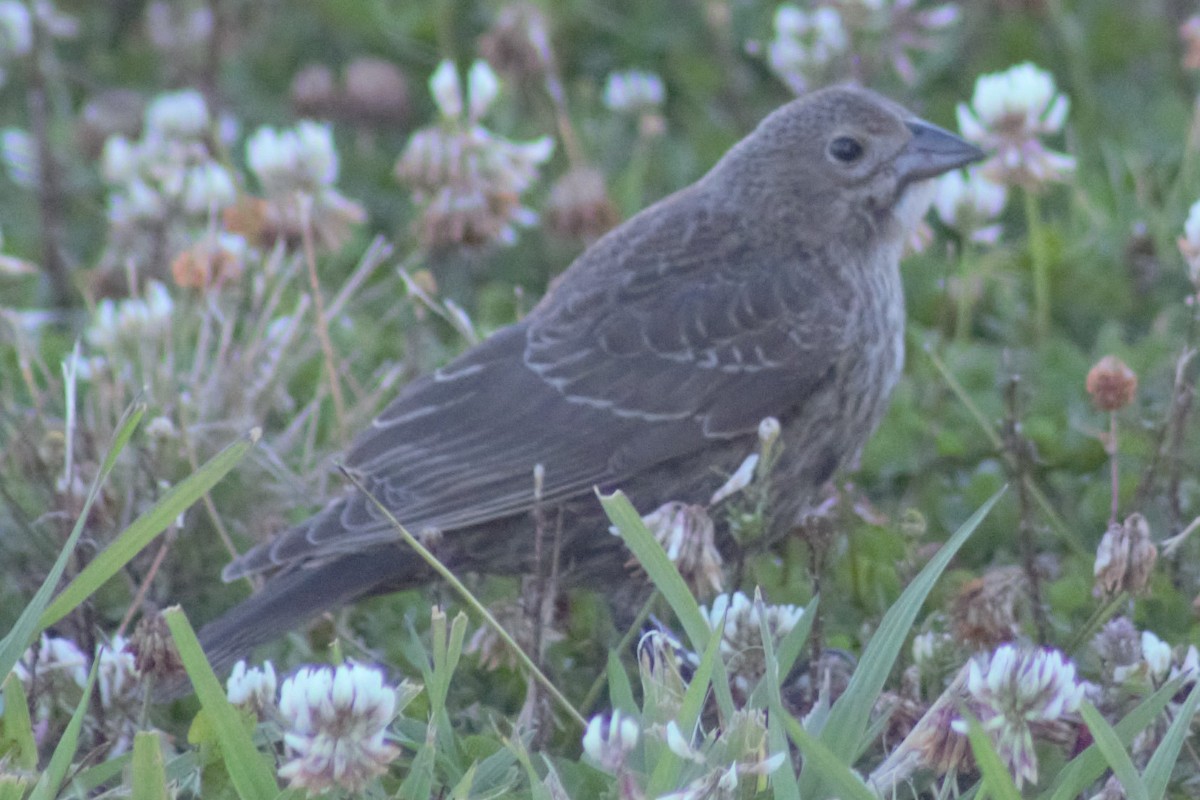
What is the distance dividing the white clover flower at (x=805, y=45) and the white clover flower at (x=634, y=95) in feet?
2.07

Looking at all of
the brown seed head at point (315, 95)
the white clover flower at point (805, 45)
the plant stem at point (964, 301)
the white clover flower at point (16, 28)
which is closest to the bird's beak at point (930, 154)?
the plant stem at point (964, 301)

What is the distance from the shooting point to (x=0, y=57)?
567cm

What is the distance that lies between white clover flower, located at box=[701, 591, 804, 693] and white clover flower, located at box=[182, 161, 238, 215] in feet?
7.02

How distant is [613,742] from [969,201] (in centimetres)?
213

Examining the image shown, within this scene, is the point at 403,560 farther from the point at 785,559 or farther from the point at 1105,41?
the point at 1105,41

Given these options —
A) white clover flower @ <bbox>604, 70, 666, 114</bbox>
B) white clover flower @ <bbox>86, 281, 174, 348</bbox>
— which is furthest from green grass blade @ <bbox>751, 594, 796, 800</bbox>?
white clover flower @ <bbox>604, 70, 666, 114</bbox>

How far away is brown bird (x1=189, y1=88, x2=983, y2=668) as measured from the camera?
3.30 m

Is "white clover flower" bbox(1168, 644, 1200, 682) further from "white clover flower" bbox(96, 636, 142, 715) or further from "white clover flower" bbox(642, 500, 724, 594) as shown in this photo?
"white clover flower" bbox(96, 636, 142, 715)

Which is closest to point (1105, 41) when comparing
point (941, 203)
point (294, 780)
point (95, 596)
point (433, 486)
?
point (941, 203)

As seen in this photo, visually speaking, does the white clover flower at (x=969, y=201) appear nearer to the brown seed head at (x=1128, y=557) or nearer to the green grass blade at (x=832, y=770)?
the brown seed head at (x=1128, y=557)

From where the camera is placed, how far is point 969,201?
13.2 ft

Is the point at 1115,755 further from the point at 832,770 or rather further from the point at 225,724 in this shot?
the point at 225,724

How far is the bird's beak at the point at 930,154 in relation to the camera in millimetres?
3631

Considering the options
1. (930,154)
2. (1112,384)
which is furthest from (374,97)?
(1112,384)
